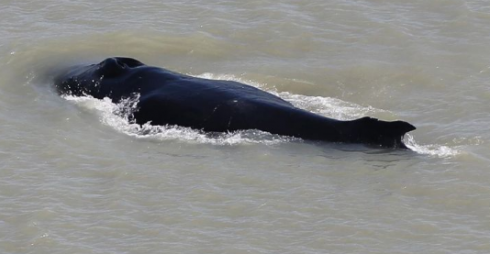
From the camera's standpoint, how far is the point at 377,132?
17.2 metres

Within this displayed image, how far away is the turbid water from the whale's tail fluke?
0.83 feet

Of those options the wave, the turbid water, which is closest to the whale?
the wave

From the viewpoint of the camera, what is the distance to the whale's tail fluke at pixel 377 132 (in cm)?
1699

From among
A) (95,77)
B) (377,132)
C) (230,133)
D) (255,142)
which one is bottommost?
(255,142)

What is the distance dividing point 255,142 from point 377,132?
6.99ft

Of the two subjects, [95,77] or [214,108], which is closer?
[214,108]

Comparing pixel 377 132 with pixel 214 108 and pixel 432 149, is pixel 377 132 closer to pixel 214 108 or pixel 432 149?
pixel 432 149

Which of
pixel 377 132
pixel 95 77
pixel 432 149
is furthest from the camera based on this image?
pixel 95 77

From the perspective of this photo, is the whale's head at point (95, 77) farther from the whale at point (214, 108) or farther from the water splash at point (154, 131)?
the water splash at point (154, 131)

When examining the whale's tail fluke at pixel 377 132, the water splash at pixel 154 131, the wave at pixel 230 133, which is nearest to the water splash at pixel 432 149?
the wave at pixel 230 133

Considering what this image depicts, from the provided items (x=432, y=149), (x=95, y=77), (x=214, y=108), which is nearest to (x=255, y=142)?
(x=214, y=108)

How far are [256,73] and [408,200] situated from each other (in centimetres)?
695

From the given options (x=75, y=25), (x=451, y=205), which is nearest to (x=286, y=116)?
(x=451, y=205)

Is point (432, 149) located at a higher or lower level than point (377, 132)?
lower
